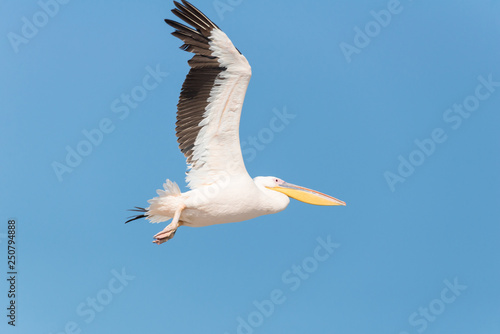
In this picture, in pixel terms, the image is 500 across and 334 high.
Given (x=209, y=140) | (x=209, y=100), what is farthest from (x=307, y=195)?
(x=209, y=100)

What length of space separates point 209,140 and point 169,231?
Answer: 61.2 inches

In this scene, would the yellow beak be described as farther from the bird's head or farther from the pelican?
the pelican

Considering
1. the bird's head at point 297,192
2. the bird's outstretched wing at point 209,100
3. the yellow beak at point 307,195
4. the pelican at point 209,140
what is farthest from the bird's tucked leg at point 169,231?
the yellow beak at point 307,195

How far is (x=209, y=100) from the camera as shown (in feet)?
46.1

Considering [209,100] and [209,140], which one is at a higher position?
[209,100]

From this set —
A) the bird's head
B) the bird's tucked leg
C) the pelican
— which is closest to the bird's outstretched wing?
the pelican

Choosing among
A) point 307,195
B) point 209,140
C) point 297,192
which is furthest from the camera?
point 307,195

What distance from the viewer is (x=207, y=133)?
14.3 m

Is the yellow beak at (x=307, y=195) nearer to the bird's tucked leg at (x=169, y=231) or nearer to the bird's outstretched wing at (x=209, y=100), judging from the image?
the bird's outstretched wing at (x=209, y=100)

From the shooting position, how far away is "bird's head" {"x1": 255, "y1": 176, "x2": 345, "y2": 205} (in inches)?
611

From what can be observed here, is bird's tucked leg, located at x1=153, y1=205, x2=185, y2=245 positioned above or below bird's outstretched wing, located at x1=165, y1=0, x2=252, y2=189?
below

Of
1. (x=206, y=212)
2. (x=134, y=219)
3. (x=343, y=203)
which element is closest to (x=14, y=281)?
(x=134, y=219)

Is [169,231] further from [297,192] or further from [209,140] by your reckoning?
[297,192]

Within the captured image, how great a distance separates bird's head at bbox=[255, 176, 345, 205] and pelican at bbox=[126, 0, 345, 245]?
0.65m
